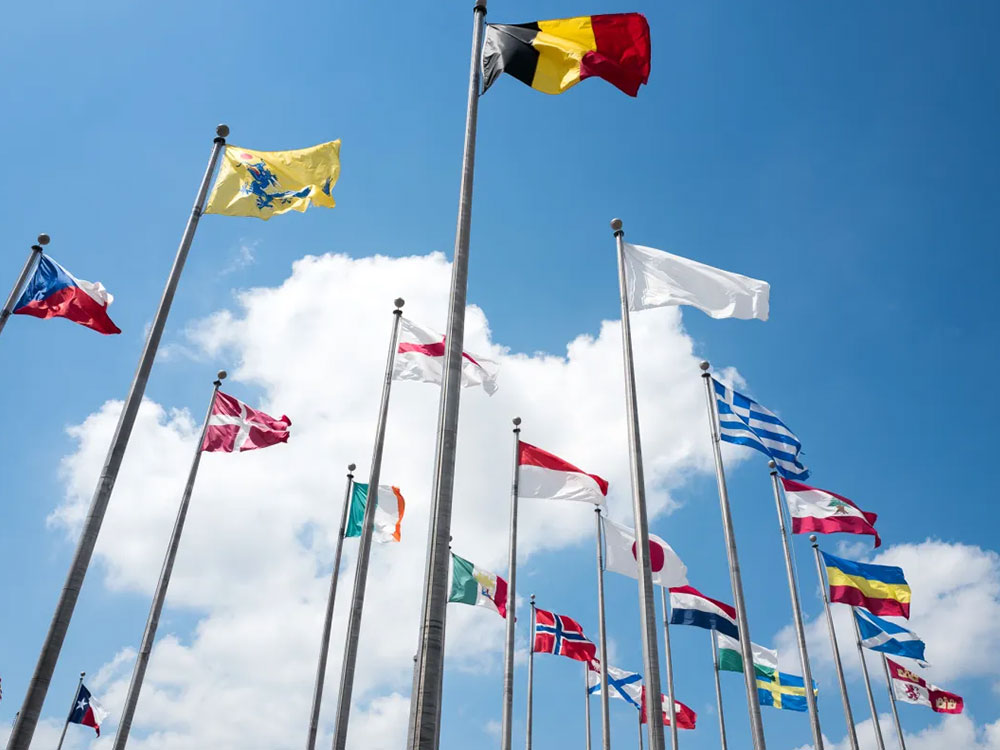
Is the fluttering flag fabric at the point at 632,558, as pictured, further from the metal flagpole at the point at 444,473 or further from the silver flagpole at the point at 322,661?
the metal flagpole at the point at 444,473

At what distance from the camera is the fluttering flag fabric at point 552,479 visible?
22656 millimetres

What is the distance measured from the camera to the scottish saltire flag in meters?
22.1

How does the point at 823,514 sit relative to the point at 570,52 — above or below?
below

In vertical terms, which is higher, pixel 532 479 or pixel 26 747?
pixel 532 479

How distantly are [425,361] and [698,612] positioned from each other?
598 inches

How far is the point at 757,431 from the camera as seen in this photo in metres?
22.2

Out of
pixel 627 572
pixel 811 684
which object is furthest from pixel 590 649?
pixel 811 684

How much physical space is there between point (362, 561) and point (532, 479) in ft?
21.0

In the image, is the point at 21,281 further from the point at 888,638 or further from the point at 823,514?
the point at 888,638

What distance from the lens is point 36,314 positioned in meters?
17.4

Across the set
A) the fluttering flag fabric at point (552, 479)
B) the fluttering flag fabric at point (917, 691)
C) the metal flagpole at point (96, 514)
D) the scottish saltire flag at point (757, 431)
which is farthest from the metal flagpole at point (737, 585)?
the fluttering flag fabric at point (917, 691)

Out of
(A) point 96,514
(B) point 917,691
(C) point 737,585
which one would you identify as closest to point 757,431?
(C) point 737,585

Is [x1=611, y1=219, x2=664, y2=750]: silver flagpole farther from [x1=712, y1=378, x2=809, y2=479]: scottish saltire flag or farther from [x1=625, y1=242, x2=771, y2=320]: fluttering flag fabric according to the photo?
[x1=712, y1=378, x2=809, y2=479]: scottish saltire flag

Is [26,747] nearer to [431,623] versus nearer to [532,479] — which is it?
[431,623]
